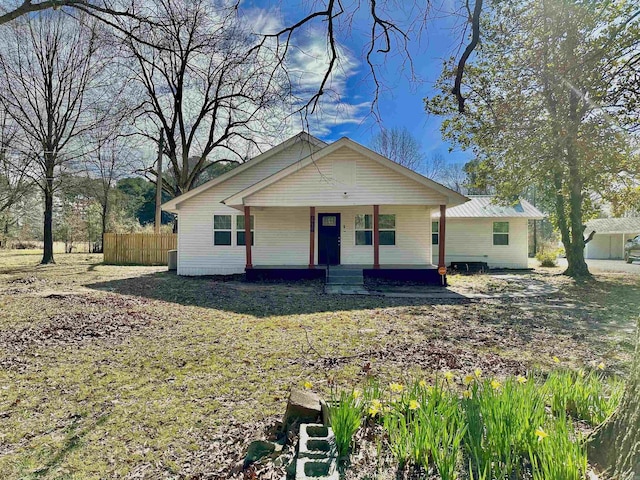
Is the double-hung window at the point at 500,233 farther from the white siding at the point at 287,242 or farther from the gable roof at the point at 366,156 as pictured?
the gable roof at the point at 366,156

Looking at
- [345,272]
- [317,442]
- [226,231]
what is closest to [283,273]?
[345,272]

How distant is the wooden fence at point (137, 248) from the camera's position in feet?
71.7

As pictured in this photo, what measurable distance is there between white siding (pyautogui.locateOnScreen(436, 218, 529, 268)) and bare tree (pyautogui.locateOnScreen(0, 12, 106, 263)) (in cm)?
2088

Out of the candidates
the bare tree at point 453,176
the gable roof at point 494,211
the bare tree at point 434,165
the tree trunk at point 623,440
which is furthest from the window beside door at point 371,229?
the bare tree at point 453,176

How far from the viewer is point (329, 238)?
16.1 metres

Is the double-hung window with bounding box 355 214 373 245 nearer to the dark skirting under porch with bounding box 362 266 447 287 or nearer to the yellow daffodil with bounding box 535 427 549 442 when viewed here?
the dark skirting under porch with bounding box 362 266 447 287

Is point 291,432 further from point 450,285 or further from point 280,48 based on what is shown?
point 450,285

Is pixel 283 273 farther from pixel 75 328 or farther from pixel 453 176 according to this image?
pixel 453 176

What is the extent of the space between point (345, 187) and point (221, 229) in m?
6.05

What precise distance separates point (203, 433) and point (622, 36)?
15.5 metres

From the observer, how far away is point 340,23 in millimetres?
4359

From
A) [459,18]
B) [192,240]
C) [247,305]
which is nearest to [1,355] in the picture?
[247,305]

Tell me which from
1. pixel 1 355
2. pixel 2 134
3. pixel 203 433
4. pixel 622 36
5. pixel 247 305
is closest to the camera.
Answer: pixel 203 433

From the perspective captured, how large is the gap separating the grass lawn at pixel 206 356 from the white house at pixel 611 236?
28.5 meters
